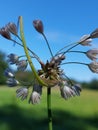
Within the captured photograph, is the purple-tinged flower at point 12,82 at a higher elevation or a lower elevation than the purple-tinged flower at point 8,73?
lower

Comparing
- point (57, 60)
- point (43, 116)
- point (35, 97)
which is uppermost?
point (43, 116)

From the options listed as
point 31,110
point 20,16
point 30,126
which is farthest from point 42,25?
point 31,110

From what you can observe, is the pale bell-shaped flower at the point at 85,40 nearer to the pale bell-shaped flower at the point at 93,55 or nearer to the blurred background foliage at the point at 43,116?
the pale bell-shaped flower at the point at 93,55

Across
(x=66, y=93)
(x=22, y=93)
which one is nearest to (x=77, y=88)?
(x=66, y=93)

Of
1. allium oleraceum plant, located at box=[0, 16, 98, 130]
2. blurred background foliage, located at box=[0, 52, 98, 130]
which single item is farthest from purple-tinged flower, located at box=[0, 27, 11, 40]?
blurred background foliage, located at box=[0, 52, 98, 130]

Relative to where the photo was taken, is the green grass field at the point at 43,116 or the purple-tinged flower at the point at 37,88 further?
the green grass field at the point at 43,116

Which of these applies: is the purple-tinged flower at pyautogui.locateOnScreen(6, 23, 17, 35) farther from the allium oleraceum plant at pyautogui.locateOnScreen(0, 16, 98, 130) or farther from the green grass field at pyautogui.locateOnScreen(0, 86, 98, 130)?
the green grass field at pyautogui.locateOnScreen(0, 86, 98, 130)

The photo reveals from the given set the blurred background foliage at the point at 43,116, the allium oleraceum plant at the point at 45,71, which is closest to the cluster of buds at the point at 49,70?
the allium oleraceum plant at the point at 45,71

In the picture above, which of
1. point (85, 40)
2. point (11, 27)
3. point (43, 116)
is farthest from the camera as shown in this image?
point (43, 116)

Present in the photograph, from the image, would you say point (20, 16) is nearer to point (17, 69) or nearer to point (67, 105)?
point (17, 69)

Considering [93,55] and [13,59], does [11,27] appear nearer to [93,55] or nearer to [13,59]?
[13,59]

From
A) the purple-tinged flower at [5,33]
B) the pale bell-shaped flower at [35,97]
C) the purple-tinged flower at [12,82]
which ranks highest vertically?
the purple-tinged flower at [5,33]
